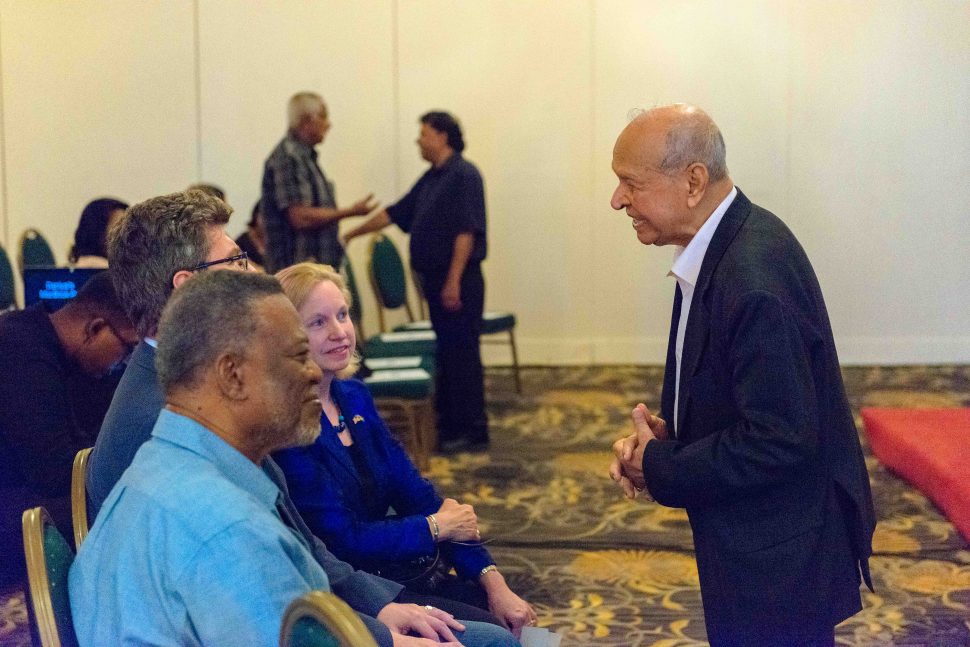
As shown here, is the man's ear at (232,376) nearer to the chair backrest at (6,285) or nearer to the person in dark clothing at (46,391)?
the person in dark clothing at (46,391)

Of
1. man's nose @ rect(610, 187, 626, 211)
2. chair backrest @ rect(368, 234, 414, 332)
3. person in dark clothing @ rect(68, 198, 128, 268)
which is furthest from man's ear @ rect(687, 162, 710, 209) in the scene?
chair backrest @ rect(368, 234, 414, 332)

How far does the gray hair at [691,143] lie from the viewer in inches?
78.8

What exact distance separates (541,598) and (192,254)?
201 cm

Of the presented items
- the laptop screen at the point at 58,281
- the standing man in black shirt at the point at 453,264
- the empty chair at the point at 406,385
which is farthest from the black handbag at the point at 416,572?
the standing man in black shirt at the point at 453,264

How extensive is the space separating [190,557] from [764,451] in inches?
38.9

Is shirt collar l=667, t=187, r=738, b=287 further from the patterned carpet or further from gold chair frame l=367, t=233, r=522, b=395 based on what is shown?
gold chair frame l=367, t=233, r=522, b=395

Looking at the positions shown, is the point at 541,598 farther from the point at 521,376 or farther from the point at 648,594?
the point at 521,376

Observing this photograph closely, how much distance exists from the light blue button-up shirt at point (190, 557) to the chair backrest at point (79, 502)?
449 millimetres

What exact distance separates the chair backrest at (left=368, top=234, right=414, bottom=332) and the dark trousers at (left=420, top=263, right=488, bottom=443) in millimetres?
867

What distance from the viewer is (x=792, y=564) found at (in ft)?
6.38

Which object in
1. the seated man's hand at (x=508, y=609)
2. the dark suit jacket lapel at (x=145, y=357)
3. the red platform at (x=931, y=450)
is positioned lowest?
the red platform at (x=931, y=450)

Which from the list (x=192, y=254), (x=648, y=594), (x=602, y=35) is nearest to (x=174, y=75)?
(x=602, y=35)

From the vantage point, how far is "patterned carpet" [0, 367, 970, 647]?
11.0 ft

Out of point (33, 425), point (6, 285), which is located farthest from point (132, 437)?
point (6, 285)
